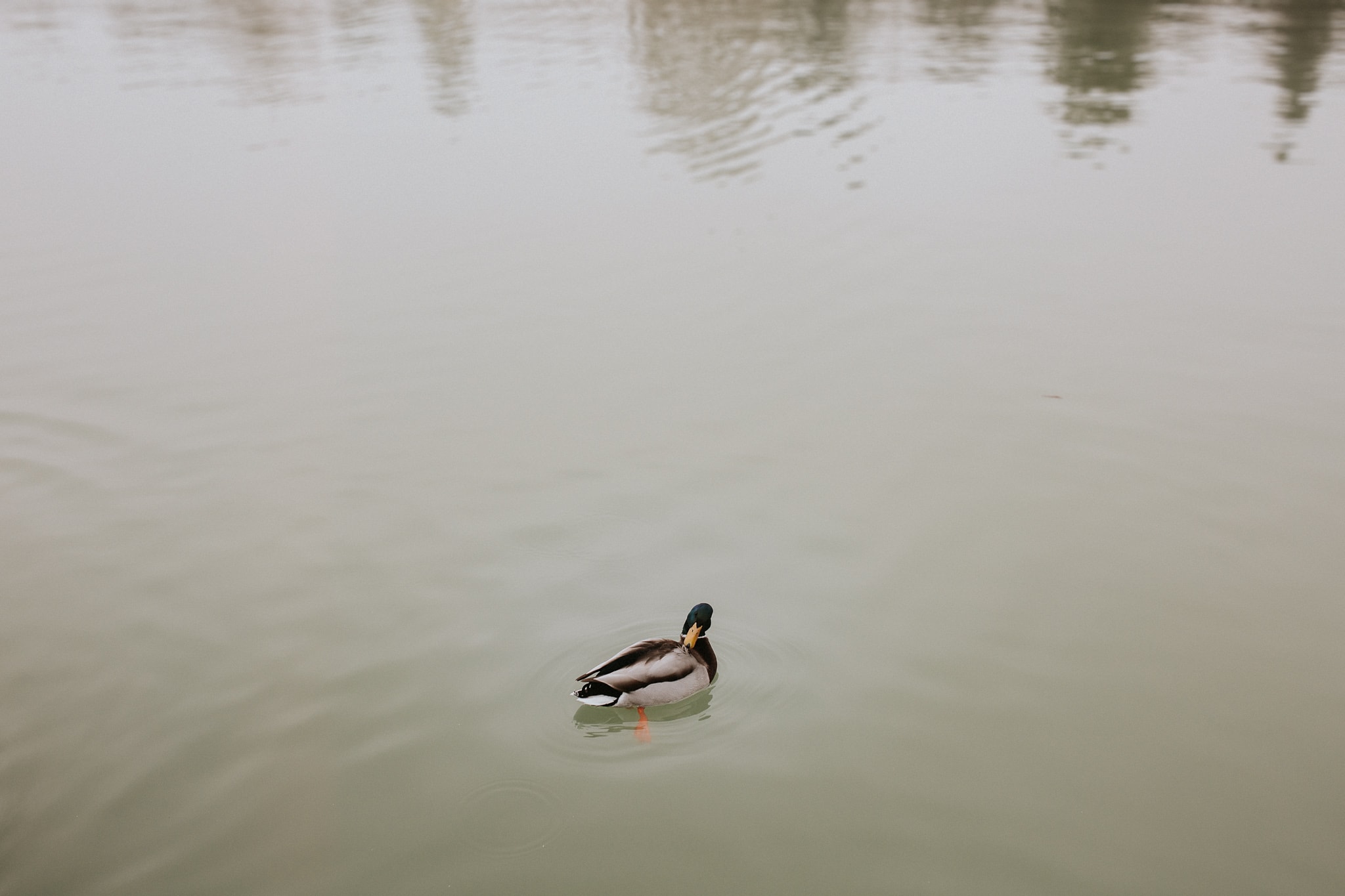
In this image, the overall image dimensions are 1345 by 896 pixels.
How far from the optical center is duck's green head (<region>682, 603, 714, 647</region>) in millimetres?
4973

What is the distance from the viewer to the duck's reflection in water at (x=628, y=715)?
15.9ft

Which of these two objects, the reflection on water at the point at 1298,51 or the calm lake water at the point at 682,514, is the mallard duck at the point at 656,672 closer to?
the calm lake water at the point at 682,514

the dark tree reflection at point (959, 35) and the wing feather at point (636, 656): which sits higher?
the dark tree reflection at point (959, 35)

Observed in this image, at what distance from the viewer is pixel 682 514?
256 inches

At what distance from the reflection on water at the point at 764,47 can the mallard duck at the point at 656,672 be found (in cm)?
1025

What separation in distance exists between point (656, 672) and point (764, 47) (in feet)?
73.3

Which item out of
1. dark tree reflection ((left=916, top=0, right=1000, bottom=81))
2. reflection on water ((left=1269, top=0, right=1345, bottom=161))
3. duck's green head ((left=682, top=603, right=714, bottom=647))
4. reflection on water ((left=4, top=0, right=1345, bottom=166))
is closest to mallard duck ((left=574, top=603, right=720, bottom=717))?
duck's green head ((left=682, top=603, right=714, bottom=647))

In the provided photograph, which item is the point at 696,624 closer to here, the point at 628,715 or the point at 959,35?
the point at 628,715

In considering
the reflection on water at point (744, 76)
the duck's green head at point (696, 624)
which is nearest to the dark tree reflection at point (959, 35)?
the reflection on water at point (744, 76)

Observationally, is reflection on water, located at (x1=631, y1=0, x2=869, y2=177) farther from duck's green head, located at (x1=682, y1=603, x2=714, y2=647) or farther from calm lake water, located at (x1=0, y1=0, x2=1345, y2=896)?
duck's green head, located at (x1=682, y1=603, x2=714, y2=647)

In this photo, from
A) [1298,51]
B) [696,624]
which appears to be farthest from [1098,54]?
[696,624]

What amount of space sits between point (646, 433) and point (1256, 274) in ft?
22.5

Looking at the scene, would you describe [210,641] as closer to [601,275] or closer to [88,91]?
[601,275]

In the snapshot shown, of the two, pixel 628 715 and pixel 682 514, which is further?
pixel 682 514
